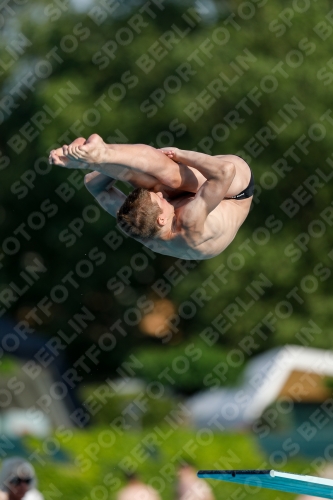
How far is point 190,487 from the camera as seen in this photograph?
962 cm

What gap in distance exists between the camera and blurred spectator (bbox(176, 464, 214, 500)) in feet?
31.0

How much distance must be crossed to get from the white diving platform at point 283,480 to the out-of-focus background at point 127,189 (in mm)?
9315

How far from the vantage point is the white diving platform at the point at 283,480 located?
5277mm

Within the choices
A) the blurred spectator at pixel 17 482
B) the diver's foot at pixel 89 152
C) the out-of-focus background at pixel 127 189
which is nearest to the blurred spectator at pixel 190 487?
the blurred spectator at pixel 17 482

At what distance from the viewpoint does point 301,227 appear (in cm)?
1680

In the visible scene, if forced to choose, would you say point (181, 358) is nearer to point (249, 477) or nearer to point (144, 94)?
point (144, 94)

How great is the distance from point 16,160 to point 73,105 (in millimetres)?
1557

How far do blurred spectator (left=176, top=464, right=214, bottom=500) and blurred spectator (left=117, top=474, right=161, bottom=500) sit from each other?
1.02 ft

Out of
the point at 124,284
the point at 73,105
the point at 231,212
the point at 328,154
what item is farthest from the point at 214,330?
the point at 231,212

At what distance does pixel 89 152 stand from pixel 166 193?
1053 millimetres

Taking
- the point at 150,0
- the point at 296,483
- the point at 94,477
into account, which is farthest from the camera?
the point at 150,0

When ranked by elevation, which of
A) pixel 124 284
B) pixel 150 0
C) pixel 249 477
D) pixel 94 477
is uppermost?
pixel 150 0

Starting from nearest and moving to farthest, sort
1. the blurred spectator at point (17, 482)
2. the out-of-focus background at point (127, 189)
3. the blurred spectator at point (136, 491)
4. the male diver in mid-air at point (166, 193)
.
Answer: the male diver in mid-air at point (166, 193), the blurred spectator at point (17, 482), the blurred spectator at point (136, 491), the out-of-focus background at point (127, 189)

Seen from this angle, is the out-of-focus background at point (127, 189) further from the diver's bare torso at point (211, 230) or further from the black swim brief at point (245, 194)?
the diver's bare torso at point (211, 230)
